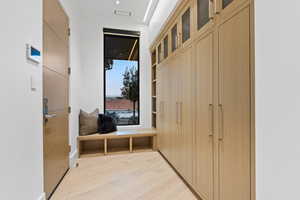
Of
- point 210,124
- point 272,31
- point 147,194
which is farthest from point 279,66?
point 147,194

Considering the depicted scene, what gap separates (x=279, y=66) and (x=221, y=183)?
110 centimetres

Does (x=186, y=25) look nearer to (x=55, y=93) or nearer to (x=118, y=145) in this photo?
(x=55, y=93)

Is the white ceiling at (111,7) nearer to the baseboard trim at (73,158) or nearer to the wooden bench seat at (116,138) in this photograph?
the wooden bench seat at (116,138)

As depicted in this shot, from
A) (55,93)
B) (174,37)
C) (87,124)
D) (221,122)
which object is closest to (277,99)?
(221,122)

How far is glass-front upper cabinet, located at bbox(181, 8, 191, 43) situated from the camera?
7.09ft

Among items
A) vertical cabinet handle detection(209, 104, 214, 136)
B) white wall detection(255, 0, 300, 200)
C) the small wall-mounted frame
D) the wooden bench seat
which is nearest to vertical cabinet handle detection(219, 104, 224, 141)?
vertical cabinet handle detection(209, 104, 214, 136)

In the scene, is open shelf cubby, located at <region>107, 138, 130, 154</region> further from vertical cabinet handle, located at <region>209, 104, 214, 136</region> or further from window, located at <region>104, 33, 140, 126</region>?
vertical cabinet handle, located at <region>209, 104, 214, 136</region>

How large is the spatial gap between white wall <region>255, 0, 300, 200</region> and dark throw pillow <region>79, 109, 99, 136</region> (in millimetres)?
3250

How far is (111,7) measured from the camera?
12.2 feet

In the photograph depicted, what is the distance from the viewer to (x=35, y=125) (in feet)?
5.45

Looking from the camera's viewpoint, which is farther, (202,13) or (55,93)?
(55,93)

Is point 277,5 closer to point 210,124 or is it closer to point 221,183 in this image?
point 210,124

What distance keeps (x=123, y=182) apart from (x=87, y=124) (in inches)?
67.5

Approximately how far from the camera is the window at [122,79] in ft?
14.4
